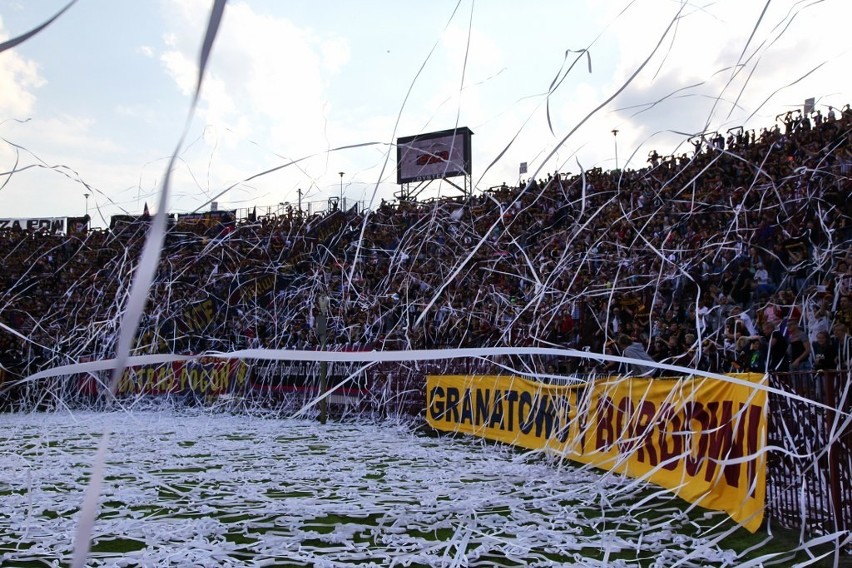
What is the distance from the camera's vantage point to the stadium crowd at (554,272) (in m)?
9.53

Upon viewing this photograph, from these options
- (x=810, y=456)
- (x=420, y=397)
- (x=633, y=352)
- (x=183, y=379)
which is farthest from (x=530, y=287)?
(x=183, y=379)

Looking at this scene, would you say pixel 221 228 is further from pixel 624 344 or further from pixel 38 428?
pixel 624 344

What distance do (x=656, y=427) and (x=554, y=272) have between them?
3.34m

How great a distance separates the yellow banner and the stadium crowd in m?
0.85

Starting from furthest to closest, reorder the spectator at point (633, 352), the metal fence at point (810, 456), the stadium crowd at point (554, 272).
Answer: the stadium crowd at point (554, 272)
the spectator at point (633, 352)
the metal fence at point (810, 456)

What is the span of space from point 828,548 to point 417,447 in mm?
6360

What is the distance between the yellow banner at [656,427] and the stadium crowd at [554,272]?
849mm

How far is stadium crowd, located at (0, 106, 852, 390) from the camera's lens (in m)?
9.53

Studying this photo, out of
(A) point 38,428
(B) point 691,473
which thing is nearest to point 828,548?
(B) point 691,473

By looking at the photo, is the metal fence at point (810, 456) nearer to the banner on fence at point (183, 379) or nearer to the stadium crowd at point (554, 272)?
the stadium crowd at point (554, 272)

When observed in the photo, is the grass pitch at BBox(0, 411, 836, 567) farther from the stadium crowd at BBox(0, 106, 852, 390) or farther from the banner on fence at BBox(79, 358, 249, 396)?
the banner on fence at BBox(79, 358, 249, 396)

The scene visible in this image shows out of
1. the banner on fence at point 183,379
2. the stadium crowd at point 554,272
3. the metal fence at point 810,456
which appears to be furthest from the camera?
the banner on fence at point 183,379

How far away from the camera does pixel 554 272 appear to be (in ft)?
32.8

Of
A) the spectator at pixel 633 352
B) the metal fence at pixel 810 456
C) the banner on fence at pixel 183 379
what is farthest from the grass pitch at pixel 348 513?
the banner on fence at pixel 183 379
